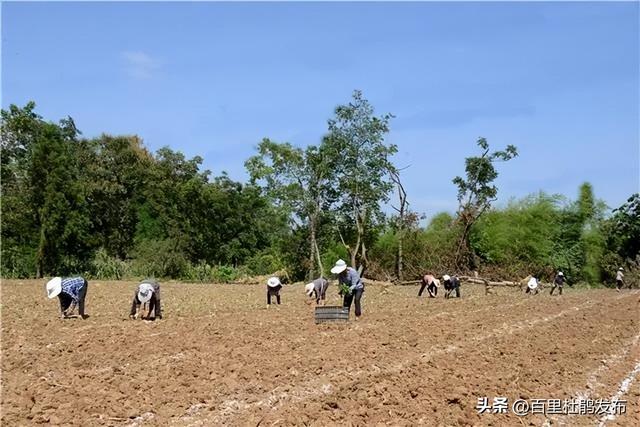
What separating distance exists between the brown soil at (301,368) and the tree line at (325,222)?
63.0 ft

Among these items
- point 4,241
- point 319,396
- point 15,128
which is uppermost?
point 15,128

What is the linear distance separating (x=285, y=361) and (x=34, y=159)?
26955mm

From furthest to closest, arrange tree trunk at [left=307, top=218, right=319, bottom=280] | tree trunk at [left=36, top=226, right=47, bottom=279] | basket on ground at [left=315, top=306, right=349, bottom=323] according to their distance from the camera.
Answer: tree trunk at [left=307, top=218, right=319, bottom=280], tree trunk at [left=36, top=226, right=47, bottom=279], basket on ground at [left=315, top=306, right=349, bottom=323]

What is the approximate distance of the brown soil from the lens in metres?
6.34

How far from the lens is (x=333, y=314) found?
1255 centimetres

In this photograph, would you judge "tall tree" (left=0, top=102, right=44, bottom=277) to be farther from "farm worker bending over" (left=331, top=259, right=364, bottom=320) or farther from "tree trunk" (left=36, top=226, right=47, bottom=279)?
"farm worker bending over" (left=331, top=259, right=364, bottom=320)

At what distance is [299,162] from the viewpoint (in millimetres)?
37062

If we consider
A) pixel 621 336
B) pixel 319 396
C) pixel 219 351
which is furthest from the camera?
pixel 621 336

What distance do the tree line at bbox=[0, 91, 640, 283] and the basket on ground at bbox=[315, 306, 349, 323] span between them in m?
20.5

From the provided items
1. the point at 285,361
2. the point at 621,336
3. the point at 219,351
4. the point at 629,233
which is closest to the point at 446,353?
the point at 285,361

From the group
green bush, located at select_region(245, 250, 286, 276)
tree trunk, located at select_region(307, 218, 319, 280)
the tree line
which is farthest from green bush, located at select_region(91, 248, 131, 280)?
tree trunk, located at select_region(307, 218, 319, 280)

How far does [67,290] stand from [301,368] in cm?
663

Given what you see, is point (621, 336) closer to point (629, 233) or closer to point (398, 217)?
point (398, 217)

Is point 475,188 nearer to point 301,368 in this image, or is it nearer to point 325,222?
point 325,222
